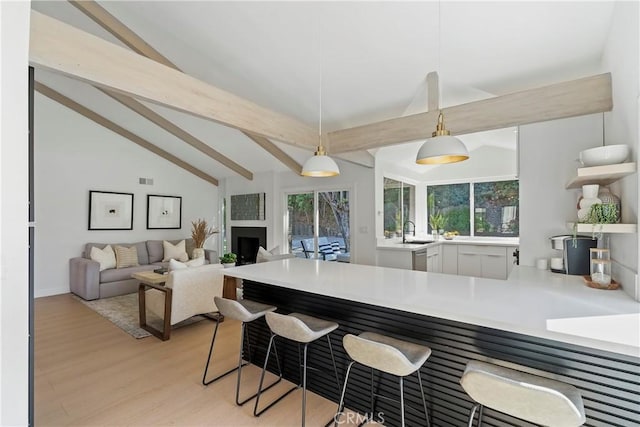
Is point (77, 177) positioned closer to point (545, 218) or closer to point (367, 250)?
point (367, 250)

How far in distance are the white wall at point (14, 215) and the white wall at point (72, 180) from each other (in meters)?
4.91

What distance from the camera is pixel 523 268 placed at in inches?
121

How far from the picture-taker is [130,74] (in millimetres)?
2168

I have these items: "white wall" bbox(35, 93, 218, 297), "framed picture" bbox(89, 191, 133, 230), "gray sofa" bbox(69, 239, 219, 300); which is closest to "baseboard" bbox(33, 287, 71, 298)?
"white wall" bbox(35, 93, 218, 297)

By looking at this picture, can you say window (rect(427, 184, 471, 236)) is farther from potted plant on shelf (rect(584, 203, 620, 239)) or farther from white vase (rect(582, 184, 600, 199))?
potted plant on shelf (rect(584, 203, 620, 239))

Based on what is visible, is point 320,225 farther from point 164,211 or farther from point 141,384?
point 141,384

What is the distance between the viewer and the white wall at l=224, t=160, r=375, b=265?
5.47m

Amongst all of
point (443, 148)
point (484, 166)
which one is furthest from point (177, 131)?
point (484, 166)

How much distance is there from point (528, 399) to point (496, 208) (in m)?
5.38

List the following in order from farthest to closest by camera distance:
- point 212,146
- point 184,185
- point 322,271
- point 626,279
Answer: point 184,185
point 212,146
point 322,271
point 626,279

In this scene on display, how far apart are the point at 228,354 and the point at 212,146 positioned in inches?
177

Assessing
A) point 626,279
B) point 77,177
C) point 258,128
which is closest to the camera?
point 626,279

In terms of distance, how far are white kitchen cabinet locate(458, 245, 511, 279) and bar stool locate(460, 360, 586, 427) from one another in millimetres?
4167

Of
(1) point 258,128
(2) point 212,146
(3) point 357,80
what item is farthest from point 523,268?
(2) point 212,146
